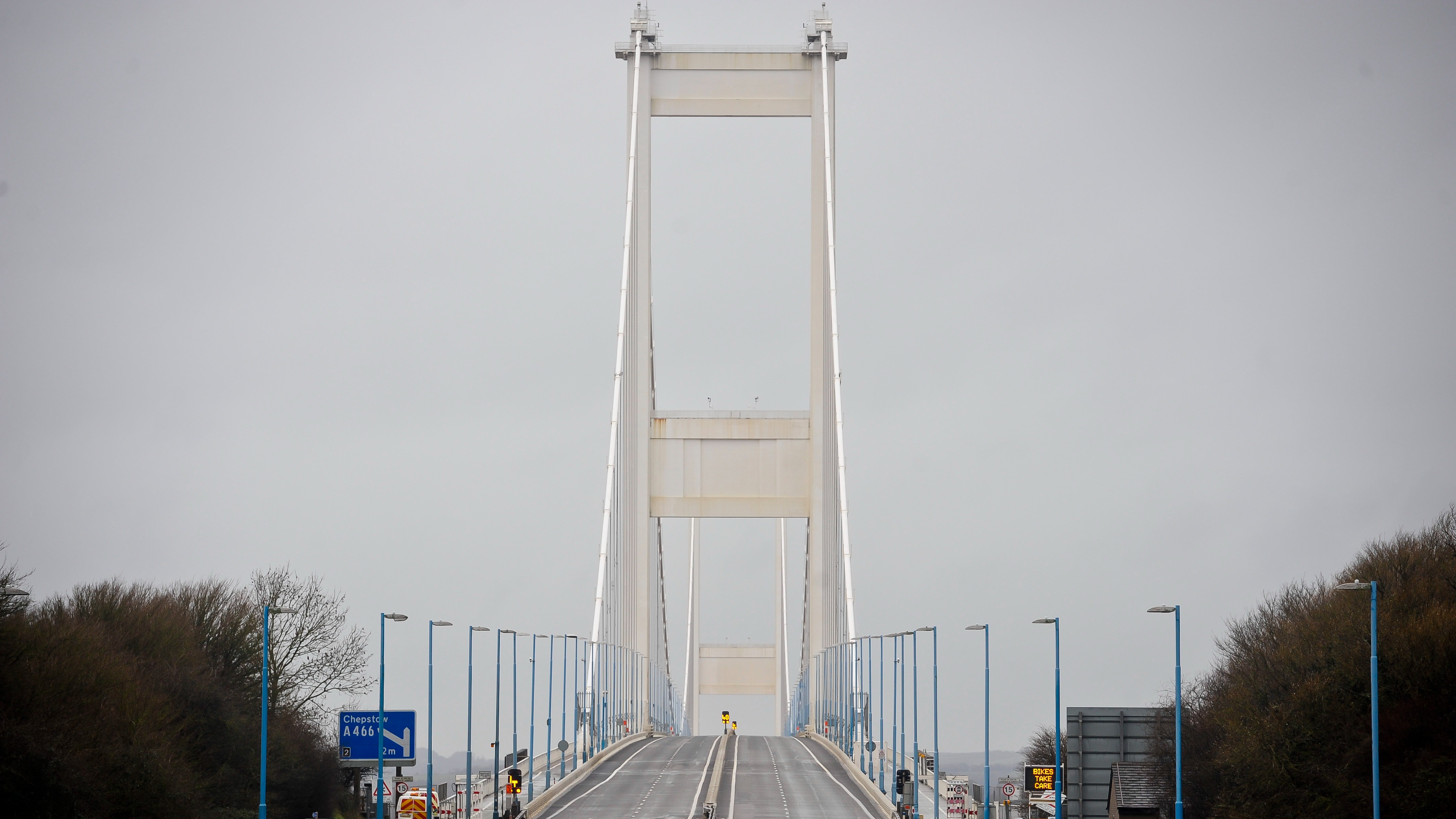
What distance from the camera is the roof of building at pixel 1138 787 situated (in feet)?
137

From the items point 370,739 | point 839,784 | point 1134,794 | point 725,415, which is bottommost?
point 839,784

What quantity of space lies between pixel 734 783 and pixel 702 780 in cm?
120

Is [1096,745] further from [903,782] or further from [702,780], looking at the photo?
[702,780]

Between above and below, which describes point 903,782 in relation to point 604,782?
above

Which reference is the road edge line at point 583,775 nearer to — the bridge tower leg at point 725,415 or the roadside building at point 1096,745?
the bridge tower leg at point 725,415

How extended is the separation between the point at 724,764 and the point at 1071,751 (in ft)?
83.7

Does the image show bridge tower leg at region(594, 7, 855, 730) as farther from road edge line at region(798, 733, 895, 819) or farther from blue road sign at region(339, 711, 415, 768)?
blue road sign at region(339, 711, 415, 768)

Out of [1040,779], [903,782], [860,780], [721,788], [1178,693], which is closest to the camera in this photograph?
[1178,693]

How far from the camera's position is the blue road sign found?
3866cm

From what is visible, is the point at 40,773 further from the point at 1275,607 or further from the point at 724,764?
the point at 1275,607

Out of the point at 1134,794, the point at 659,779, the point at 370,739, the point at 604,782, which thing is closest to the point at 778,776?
the point at 659,779

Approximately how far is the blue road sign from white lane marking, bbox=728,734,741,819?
8007 millimetres

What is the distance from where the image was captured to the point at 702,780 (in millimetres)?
50844

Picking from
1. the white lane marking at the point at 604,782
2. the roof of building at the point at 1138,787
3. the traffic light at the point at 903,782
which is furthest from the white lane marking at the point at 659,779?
the roof of building at the point at 1138,787
